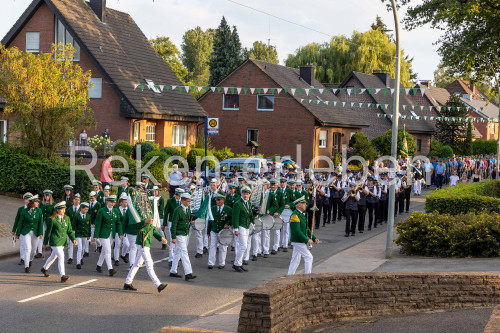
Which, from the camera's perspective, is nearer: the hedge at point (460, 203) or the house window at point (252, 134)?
the hedge at point (460, 203)

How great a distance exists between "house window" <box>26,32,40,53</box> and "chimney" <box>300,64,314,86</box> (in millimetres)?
21910

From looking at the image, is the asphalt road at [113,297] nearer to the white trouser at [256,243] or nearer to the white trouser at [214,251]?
the white trouser at [214,251]

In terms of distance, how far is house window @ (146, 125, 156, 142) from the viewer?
3766 cm

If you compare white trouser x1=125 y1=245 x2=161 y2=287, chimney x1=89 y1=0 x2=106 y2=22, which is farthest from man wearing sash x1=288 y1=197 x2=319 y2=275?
chimney x1=89 y1=0 x2=106 y2=22

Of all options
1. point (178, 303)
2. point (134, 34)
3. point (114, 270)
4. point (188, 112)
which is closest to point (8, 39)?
point (134, 34)

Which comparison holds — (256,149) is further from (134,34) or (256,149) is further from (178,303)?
(178,303)

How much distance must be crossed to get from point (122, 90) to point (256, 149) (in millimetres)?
15073

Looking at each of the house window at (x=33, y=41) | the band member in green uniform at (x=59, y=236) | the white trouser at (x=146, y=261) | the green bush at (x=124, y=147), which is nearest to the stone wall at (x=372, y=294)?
the white trouser at (x=146, y=261)

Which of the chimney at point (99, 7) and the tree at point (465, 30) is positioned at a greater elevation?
the chimney at point (99, 7)

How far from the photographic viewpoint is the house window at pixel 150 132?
3766cm

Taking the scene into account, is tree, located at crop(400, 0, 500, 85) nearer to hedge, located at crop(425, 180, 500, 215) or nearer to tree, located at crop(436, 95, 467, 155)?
hedge, located at crop(425, 180, 500, 215)

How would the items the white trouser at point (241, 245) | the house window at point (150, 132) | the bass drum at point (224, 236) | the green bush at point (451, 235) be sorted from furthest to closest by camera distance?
the house window at point (150, 132)
the green bush at point (451, 235)
the bass drum at point (224, 236)
the white trouser at point (241, 245)

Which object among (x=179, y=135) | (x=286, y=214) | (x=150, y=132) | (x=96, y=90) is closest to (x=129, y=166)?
(x=150, y=132)

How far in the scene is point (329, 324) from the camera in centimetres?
1016
